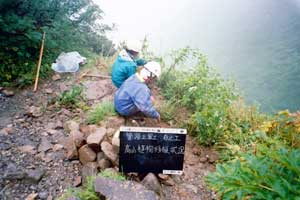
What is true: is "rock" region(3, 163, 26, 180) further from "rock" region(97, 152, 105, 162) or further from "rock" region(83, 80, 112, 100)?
"rock" region(83, 80, 112, 100)

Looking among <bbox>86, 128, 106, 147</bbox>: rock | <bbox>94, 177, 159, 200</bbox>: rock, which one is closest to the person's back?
<bbox>86, 128, 106, 147</bbox>: rock

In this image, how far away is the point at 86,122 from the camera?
4836mm

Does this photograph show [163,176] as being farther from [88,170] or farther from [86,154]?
[86,154]

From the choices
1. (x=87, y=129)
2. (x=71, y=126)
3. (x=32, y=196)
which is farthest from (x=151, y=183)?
(x=71, y=126)

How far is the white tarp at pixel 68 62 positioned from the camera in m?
6.61

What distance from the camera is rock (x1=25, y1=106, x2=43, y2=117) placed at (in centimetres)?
506

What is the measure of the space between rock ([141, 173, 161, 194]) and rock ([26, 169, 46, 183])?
47.7 inches

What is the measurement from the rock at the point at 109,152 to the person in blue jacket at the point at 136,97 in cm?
78

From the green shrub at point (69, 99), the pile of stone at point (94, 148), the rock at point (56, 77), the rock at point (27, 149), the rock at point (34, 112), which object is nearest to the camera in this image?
the pile of stone at point (94, 148)

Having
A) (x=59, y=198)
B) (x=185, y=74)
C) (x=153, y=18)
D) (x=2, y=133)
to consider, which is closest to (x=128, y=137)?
(x=59, y=198)

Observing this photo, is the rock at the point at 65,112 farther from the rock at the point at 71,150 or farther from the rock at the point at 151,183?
the rock at the point at 151,183

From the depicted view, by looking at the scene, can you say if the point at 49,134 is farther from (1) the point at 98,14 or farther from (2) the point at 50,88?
(1) the point at 98,14

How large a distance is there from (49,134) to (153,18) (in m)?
16.0

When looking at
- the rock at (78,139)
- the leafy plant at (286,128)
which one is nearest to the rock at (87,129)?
the rock at (78,139)
